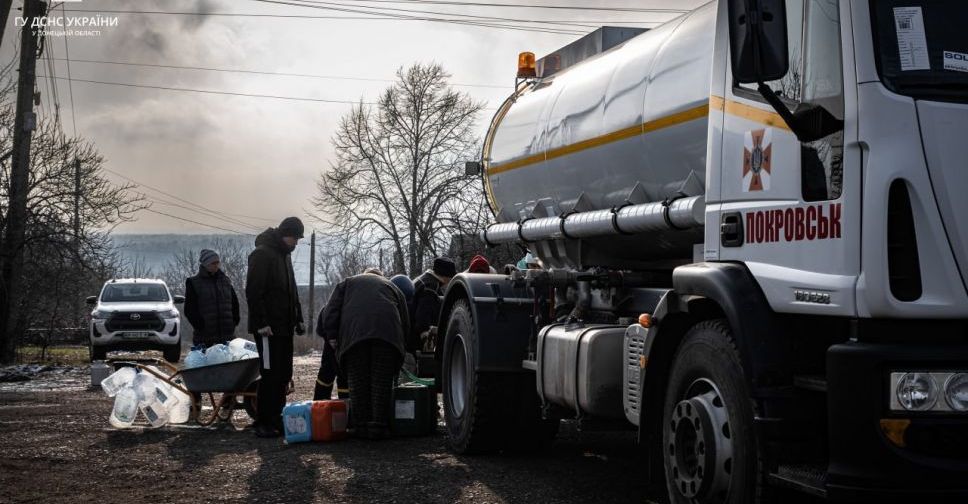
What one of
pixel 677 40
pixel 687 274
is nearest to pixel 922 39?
pixel 687 274

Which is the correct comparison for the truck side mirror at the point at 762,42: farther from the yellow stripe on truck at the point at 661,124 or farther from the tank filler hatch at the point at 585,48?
the tank filler hatch at the point at 585,48

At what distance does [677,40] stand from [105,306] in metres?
20.5

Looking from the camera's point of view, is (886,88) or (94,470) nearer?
(886,88)

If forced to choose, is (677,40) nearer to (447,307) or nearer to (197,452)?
(447,307)

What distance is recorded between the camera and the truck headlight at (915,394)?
417 cm

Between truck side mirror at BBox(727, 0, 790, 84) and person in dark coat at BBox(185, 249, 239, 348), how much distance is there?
10247 millimetres

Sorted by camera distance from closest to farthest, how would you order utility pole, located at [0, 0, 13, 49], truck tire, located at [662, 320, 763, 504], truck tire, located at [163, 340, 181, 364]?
truck tire, located at [662, 320, 763, 504] → utility pole, located at [0, 0, 13, 49] → truck tire, located at [163, 340, 181, 364]

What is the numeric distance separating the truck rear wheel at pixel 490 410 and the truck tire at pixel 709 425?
11.4 feet

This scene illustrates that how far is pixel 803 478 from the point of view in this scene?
4.52m

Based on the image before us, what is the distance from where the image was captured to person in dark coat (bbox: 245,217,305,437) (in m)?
11.2

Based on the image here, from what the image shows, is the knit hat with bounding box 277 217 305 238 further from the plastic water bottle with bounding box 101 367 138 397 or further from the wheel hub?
the wheel hub

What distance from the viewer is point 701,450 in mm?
5277

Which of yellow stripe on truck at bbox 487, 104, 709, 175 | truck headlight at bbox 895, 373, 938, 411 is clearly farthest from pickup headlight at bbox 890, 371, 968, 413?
yellow stripe on truck at bbox 487, 104, 709, 175

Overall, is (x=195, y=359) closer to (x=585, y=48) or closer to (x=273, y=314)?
(x=273, y=314)
